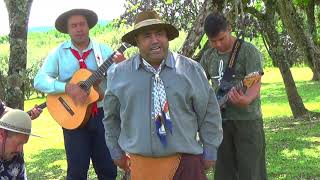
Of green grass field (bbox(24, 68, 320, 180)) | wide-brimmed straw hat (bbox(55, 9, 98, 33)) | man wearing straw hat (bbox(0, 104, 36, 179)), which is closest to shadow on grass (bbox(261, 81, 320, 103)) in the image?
green grass field (bbox(24, 68, 320, 180))

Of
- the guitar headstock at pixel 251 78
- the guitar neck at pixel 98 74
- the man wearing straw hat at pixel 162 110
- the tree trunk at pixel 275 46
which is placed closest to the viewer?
the man wearing straw hat at pixel 162 110

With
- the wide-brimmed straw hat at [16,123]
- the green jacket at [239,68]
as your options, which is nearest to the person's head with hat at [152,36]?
the wide-brimmed straw hat at [16,123]

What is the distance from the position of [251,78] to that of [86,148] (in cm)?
165

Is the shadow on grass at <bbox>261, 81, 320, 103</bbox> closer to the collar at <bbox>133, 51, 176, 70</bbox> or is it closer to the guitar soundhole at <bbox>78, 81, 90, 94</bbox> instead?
the guitar soundhole at <bbox>78, 81, 90, 94</bbox>

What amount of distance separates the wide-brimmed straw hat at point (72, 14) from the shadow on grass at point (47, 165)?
3482mm

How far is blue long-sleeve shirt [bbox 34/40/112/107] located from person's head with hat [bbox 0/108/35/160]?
1.57 metres

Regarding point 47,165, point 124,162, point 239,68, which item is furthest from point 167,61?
point 47,165

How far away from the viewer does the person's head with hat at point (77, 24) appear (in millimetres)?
5230

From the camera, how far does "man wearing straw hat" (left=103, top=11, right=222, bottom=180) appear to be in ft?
11.8

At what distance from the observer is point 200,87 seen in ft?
12.0

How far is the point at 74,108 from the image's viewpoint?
5301 mm

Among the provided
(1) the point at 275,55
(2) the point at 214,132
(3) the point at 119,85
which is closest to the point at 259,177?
(2) the point at 214,132

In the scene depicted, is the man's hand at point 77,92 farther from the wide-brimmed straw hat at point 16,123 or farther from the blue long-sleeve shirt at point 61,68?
the wide-brimmed straw hat at point 16,123

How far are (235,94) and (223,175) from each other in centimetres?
88
